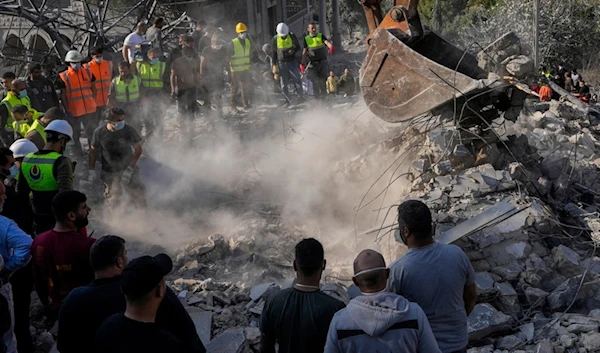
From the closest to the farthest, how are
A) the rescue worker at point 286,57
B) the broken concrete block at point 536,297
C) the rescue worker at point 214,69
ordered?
the broken concrete block at point 536,297 → the rescue worker at point 214,69 → the rescue worker at point 286,57

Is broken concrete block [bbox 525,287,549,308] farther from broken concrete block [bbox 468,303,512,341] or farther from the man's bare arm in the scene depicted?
the man's bare arm

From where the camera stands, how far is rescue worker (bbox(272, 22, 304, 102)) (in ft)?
41.0

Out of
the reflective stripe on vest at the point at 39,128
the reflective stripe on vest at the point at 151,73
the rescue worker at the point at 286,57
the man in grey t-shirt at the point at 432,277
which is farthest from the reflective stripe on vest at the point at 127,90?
the man in grey t-shirt at the point at 432,277

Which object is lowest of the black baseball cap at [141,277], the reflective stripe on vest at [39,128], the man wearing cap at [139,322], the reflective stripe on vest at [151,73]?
the man wearing cap at [139,322]

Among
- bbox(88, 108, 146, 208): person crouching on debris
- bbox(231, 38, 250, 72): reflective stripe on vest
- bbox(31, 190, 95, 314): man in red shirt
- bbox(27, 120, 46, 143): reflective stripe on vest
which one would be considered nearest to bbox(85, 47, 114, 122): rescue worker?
bbox(88, 108, 146, 208): person crouching on debris

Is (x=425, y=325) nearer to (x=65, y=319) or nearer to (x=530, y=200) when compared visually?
(x=65, y=319)

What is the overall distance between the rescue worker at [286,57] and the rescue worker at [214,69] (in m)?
Answer: 1.04

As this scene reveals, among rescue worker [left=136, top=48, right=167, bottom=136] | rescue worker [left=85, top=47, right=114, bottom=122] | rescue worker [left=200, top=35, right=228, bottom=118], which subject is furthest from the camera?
rescue worker [left=200, top=35, right=228, bottom=118]

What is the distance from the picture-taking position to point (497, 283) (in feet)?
19.1

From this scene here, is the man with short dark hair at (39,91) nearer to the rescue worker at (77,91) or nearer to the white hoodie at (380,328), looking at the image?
the rescue worker at (77,91)

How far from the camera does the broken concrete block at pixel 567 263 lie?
6.11m

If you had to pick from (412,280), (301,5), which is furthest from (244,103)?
(301,5)

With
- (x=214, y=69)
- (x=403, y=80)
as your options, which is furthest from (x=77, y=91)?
(x=403, y=80)

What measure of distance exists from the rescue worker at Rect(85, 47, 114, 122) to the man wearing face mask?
9cm
